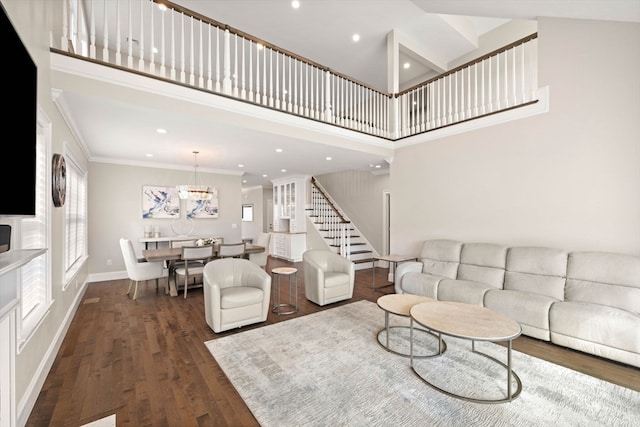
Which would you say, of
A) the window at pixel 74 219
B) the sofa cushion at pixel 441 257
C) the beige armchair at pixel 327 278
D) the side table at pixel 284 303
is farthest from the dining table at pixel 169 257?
the sofa cushion at pixel 441 257

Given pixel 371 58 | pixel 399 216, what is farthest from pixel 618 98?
pixel 371 58

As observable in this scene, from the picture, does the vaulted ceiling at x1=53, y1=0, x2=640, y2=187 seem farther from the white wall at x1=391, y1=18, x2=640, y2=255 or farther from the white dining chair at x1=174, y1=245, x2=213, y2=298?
the white dining chair at x1=174, y1=245, x2=213, y2=298

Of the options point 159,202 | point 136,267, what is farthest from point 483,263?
point 159,202

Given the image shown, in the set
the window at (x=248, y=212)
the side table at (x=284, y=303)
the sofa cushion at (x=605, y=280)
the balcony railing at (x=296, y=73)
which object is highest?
the balcony railing at (x=296, y=73)

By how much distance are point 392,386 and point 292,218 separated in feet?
22.6

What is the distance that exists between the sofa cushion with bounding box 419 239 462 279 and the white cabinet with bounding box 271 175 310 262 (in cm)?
448

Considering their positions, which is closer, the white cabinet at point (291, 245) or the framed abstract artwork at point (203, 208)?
the framed abstract artwork at point (203, 208)

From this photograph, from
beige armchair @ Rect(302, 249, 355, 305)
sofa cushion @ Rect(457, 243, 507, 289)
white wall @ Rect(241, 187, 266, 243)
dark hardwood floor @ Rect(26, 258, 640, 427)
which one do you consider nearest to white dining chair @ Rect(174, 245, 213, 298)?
dark hardwood floor @ Rect(26, 258, 640, 427)

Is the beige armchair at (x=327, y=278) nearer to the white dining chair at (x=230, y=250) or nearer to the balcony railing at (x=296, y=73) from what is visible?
the white dining chair at (x=230, y=250)

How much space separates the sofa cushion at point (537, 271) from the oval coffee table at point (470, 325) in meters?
1.25

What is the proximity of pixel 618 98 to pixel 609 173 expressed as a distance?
88 cm

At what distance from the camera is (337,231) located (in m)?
8.11

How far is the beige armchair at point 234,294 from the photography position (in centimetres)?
315

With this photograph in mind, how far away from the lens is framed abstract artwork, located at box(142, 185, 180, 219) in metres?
6.32
